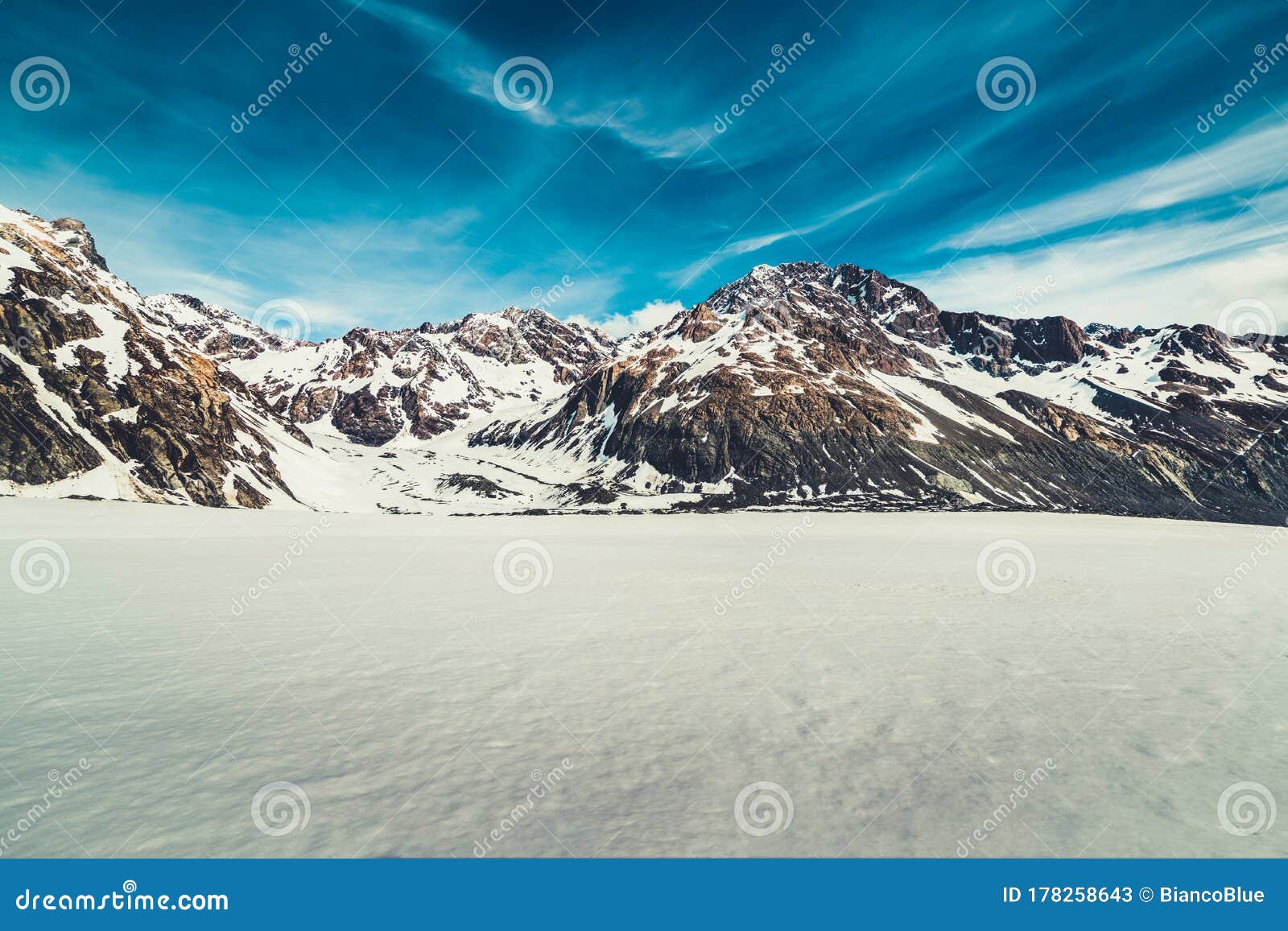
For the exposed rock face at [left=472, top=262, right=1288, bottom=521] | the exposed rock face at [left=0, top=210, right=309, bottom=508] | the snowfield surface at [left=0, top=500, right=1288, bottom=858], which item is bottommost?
the snowfield surface at [left=0, top=500, right=1288, bottom=858]

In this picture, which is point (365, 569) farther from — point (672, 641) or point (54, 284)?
point (54, 284)

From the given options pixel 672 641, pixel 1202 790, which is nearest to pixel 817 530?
pixel 672 641

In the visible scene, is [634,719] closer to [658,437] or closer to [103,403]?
[103,403]

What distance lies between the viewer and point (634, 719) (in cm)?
945

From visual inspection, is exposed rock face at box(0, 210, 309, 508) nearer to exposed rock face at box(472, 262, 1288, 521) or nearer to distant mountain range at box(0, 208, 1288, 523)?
distant mountain range at box(0, 208, 1288, 523)

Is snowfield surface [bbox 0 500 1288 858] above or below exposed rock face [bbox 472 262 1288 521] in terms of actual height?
below

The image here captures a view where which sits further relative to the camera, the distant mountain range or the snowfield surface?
the distant mountain range

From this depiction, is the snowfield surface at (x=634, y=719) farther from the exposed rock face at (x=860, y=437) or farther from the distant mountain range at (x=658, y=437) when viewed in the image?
the exposed rock face at (x=860, y=437)

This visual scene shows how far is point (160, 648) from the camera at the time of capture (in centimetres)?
1291

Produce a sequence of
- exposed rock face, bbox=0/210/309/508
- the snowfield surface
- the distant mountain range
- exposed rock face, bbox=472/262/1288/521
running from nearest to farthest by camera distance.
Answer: the snowfield surface < exposed rock face, bbox=0/210/309/508 < the distant mountain range < exposed rock face, bbox=472/262/1288/521

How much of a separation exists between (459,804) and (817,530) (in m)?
56.3

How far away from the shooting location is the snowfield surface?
6.36 metres

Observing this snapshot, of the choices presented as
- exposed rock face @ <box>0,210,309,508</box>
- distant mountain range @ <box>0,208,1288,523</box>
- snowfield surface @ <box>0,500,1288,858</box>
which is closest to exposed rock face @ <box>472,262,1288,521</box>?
distant mountain range @ <box>0,208,1288,523</box>

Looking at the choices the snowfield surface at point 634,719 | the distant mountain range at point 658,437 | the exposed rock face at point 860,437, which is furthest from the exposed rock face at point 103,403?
the exposed rock face at point 860,437
